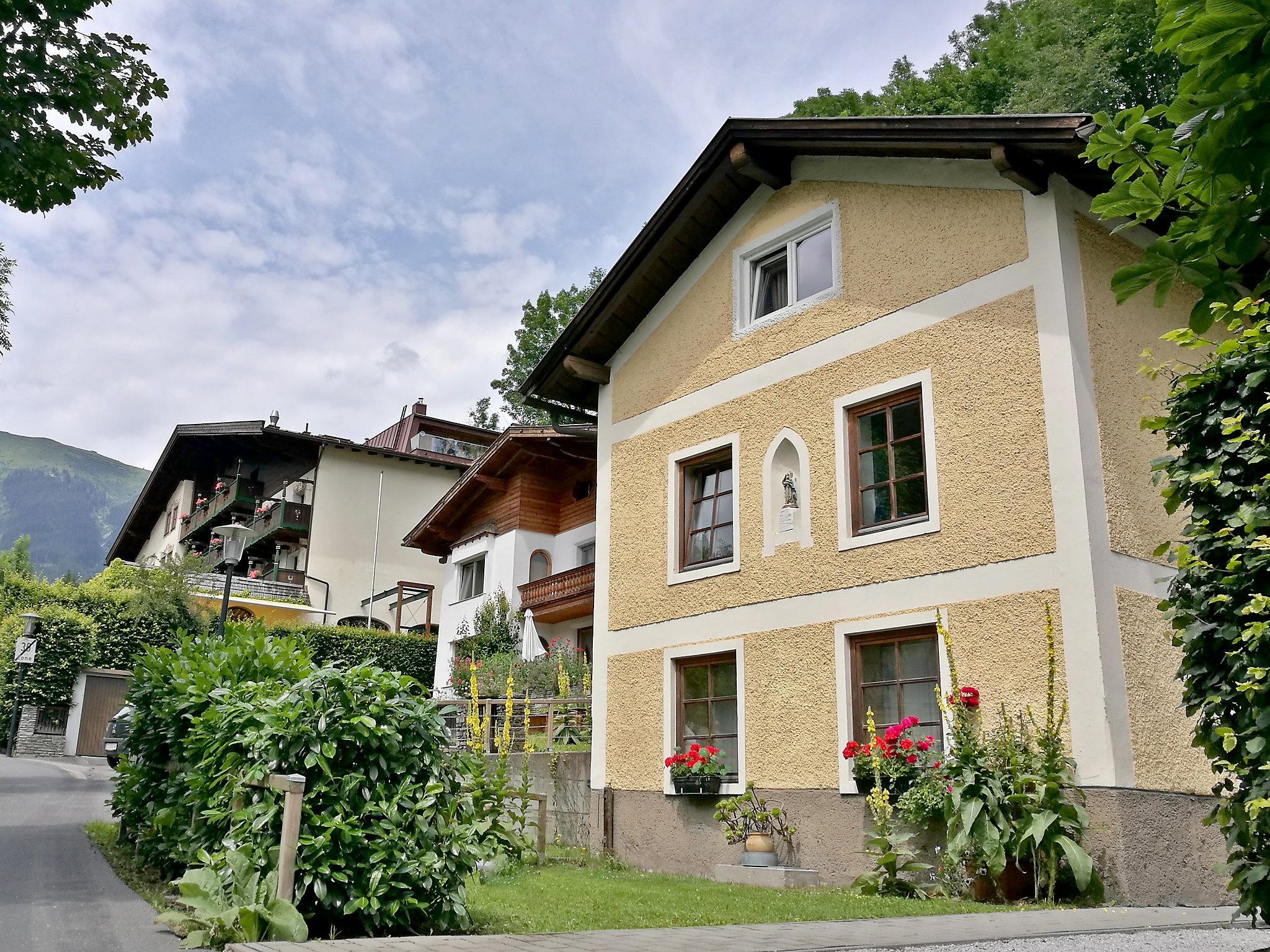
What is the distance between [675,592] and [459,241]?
21.4 ft

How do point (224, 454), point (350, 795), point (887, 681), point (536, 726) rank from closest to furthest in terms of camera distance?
point (350, 795), point (887, 681), point (536, 726), point (224, 454)

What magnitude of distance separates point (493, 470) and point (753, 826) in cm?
1766

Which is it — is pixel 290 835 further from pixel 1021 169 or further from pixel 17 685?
pixel 17 685

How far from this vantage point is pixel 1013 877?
8992 mm

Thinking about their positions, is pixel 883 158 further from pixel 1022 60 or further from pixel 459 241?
pixel 1022 60

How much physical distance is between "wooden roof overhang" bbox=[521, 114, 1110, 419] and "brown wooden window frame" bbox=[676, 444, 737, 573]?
2472 millimetres

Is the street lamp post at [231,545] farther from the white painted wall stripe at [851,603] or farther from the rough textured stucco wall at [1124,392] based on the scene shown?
the rough textured stucco wall at [1124,392]

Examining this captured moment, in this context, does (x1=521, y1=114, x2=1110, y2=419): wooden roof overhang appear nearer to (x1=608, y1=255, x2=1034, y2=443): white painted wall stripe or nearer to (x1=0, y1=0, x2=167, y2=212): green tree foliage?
(x1=608, y1=255, x2=1034, y2=443): white painted wall stripe

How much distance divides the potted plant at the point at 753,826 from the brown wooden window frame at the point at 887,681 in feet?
4.22

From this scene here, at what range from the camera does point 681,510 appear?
1393 centimetres

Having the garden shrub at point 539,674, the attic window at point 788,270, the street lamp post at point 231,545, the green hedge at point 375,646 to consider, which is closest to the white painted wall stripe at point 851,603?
the attic window at point 788,270

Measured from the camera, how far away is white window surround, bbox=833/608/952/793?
10.6m

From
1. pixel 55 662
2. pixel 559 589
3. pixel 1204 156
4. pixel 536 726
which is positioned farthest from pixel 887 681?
pixel 55 662

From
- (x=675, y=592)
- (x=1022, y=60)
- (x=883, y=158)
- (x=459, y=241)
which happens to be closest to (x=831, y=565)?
(x=675, y=592)
